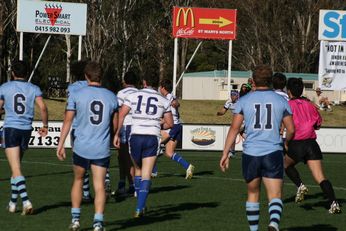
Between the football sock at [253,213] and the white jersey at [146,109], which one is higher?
the white jersey at [146,109]

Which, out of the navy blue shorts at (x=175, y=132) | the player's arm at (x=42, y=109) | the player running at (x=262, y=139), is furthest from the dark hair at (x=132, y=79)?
the navy blue shorts at (x=175, y=132)

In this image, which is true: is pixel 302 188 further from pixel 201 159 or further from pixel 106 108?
pixel 201 159

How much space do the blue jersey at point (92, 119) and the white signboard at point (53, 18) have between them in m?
29.2

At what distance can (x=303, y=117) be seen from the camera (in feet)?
47.3

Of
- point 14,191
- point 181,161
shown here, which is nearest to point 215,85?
point 181,161

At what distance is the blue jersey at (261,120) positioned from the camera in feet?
35.4

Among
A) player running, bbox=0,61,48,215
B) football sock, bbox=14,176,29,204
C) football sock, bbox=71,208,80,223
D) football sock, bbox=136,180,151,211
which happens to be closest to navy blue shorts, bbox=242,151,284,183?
football sock, bbox=71,208,80,223

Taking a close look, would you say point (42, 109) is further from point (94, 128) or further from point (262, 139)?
point (262, 139)

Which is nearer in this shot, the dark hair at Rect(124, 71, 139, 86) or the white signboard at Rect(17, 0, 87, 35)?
the dark hair at Rect(124, 71, 139, 86)

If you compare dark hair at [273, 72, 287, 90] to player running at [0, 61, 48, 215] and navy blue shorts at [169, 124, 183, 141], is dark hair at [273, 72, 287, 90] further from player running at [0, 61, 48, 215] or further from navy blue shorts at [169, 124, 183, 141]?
navy blue shorts at [169, 124, 183, 141]

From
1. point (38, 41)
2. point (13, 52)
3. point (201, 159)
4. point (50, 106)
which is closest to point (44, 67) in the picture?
point (38, 41)

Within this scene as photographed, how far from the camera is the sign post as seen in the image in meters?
43.9

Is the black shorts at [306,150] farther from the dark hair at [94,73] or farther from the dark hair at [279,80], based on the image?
the dark hair at [94,73]

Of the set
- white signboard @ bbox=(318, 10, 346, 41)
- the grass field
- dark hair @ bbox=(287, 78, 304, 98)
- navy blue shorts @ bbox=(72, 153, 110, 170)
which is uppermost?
white signboard @ bbox=(318, 10, 346, 41)
